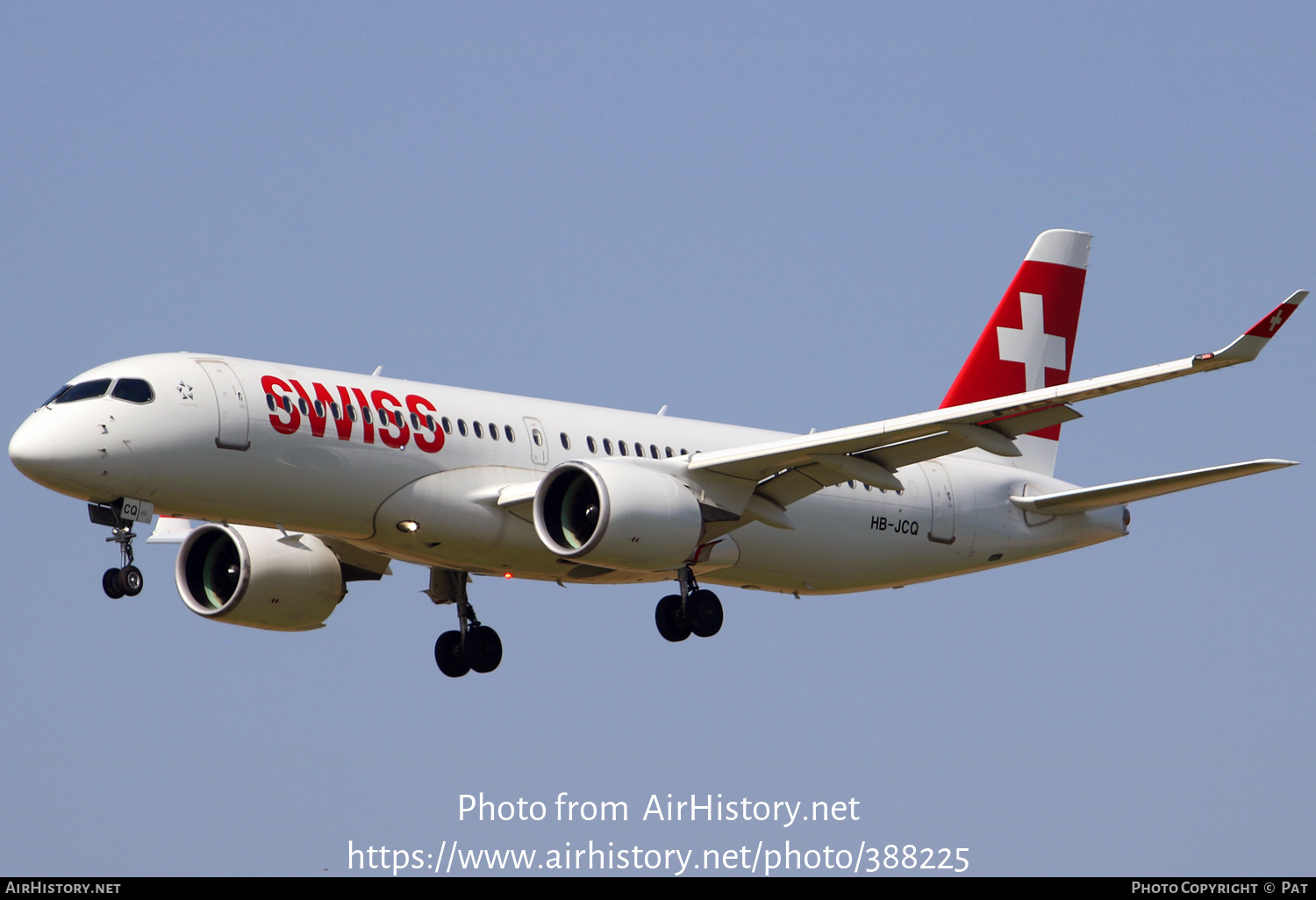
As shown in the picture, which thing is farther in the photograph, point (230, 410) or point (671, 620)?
point (671, 620)

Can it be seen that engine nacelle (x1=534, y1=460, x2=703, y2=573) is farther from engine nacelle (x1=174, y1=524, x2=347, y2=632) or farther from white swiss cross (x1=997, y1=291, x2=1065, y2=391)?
white swiss cross (x1=997, y1=291, x2=1065, y2=391)

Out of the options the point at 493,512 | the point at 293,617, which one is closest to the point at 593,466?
the point at 493,512

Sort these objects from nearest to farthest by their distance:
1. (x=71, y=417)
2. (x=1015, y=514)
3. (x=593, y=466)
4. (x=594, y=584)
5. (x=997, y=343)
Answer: (x=71, y=417)
(x=593, y=466)
(x=594, y=584)
(x=1015, y=514)
(x=997, y=343)

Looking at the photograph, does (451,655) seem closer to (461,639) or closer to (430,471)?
(461,639)

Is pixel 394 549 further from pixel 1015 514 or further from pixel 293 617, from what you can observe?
pixel 1015 514

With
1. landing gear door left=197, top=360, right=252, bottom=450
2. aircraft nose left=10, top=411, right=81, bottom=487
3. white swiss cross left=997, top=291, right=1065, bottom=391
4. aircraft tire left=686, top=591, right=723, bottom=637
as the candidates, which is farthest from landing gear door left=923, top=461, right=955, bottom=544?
aircraft nose left=10, top=411, right=81, bottom=487

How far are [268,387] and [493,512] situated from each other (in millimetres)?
4405

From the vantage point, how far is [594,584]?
3466cm

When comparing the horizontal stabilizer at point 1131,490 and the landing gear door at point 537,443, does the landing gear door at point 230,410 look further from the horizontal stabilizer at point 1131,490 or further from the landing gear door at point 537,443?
the horizontal stabilizer at point 1131,490

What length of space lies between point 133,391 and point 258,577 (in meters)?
6.57

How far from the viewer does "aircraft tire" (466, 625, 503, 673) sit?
36.5 m

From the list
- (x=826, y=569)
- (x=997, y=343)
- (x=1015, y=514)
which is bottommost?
(x=826, y=569)

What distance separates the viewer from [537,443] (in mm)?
32938

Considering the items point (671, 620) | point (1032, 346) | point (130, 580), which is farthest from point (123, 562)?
point (1032, 346)
